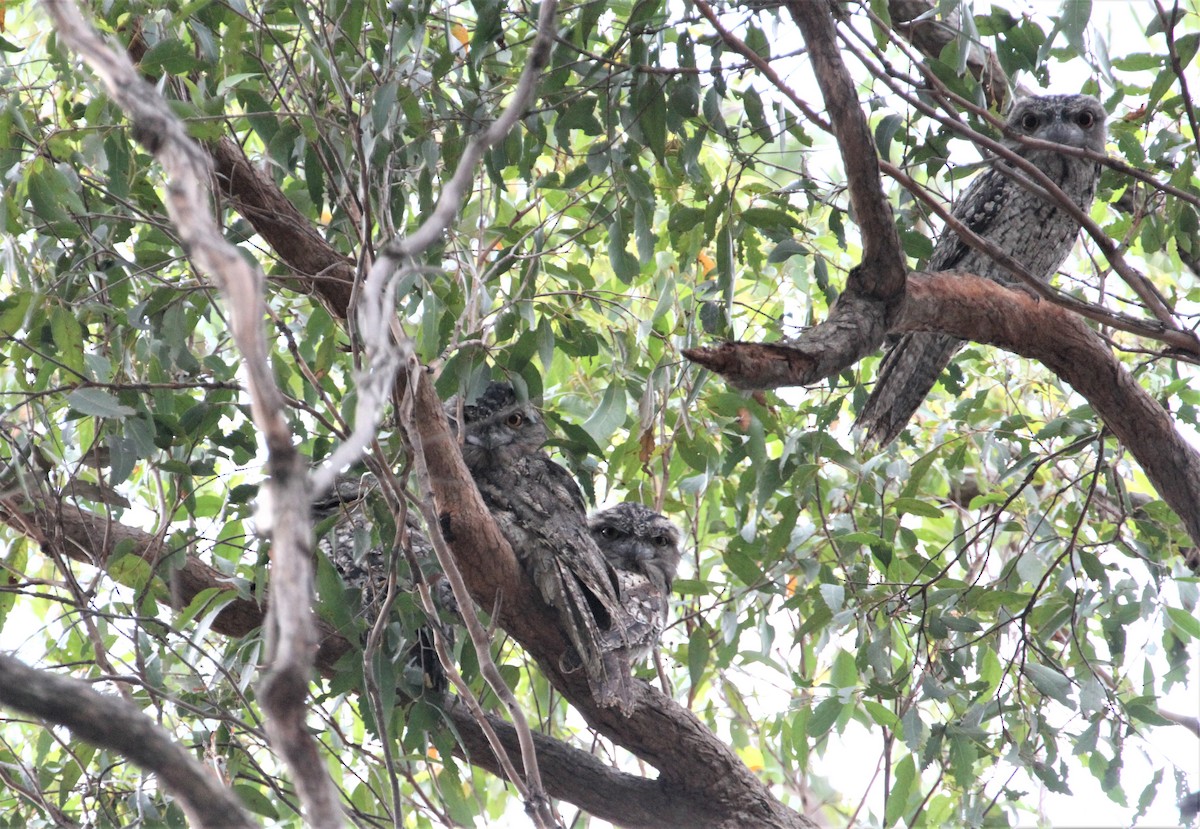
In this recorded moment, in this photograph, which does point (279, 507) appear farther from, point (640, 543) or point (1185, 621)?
point (640, 543)

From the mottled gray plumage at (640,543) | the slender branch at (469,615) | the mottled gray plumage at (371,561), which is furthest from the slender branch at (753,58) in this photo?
the mottled gray plumage at (640,543)

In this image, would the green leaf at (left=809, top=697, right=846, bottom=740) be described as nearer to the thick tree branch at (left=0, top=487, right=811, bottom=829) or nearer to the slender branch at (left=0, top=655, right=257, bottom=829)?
the thick tree branch at (left=0, top=487, right=811, bottom=829)

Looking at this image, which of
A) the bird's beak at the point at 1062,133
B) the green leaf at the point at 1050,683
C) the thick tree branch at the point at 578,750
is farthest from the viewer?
the bird's beak at the point at 1062,133

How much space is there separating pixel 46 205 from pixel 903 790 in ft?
8.45

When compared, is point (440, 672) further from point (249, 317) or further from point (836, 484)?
point (249, 317)

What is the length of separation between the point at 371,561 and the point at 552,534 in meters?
0.63

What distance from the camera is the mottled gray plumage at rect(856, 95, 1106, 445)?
11.8 ft

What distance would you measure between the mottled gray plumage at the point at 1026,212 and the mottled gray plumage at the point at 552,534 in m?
1.01

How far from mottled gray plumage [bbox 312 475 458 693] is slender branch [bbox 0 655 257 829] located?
1294 mm

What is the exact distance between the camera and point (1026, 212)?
4.01m

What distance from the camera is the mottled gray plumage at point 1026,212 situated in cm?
360

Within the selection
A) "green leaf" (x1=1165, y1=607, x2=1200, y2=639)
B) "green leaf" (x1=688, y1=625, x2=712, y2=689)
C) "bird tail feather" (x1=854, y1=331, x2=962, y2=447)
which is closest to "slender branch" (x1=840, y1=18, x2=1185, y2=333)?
"green leaf" (x1=1165, y1=607, x2=1200, y2=639)

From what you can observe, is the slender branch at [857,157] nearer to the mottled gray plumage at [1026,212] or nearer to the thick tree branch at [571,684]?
the thick tree branch at [571,684]

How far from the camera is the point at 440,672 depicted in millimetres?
3156
